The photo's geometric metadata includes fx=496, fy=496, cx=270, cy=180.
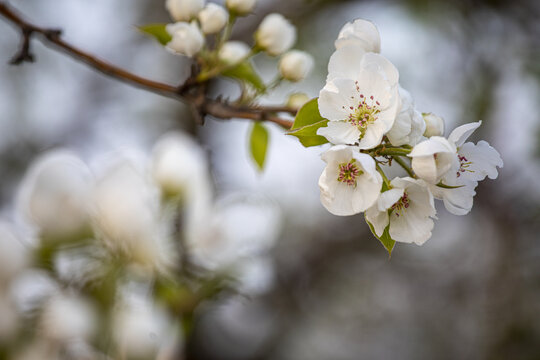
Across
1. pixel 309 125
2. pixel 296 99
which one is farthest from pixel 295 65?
pixel 309 125

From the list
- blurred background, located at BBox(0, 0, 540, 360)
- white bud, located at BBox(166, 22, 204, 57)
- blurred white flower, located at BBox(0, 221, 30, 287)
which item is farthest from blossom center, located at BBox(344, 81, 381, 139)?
blurred background, located at BBox(0, 0, 540, 360)

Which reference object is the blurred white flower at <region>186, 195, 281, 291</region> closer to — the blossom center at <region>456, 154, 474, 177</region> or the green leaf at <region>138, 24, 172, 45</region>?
the green leaf at <region>138, 24, 172, 45</region>

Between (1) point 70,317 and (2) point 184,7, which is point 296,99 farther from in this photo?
(1) point 70,317

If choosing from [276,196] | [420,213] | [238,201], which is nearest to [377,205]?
[420,213]

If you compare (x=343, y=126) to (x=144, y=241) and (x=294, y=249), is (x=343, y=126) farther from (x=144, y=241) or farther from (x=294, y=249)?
(x=294, y=249)

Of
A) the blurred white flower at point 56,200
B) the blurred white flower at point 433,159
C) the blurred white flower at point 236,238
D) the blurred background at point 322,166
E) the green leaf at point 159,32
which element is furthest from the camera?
the blurred background at point 322,166

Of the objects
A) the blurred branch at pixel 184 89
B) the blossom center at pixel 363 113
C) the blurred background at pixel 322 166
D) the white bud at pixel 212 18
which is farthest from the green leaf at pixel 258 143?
the blurred background at pixel 322 166

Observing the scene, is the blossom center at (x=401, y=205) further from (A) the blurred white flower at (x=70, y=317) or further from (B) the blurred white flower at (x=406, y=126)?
(A) the blurred white flower at (x=70, y=317)
